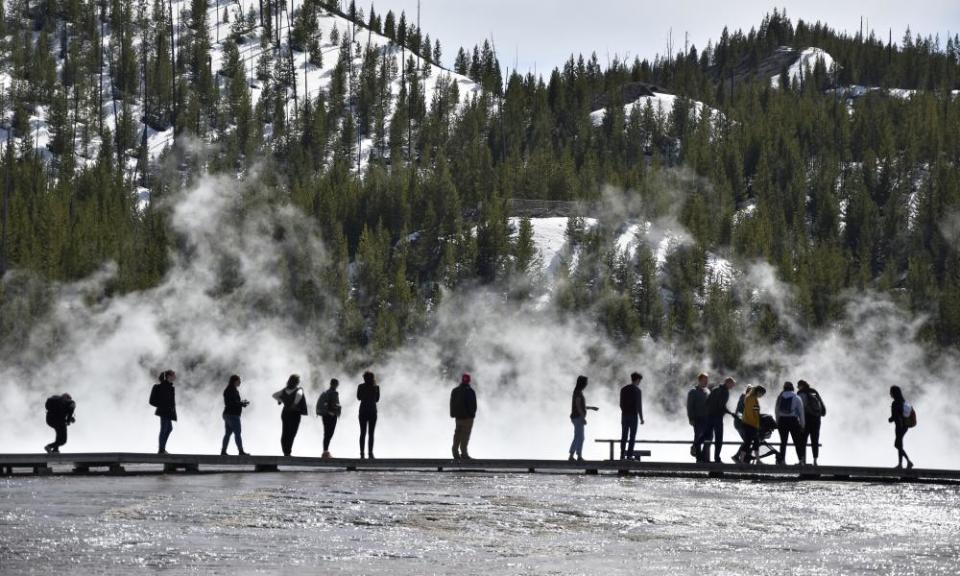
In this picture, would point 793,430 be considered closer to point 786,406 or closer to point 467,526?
point 786,406

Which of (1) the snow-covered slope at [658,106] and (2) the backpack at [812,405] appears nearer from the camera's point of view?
(2) the backpack at [812,405]

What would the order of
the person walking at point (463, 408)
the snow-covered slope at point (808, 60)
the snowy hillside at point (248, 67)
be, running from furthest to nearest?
1. the snow-covered slope at point (808, 60)
2. the snowy hillside at point (248, 67)
3. the person walking at point (463, 408)

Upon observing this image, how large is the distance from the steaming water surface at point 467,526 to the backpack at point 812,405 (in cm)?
288

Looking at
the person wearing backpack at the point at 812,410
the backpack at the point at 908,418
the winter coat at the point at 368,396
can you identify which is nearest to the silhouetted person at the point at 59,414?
the winter coat at the point at 368,396

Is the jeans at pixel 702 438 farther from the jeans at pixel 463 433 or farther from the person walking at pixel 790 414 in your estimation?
the jeans at pixel 463 433

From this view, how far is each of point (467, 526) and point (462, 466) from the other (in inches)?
351

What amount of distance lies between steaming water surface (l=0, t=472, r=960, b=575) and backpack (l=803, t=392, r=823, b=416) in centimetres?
288

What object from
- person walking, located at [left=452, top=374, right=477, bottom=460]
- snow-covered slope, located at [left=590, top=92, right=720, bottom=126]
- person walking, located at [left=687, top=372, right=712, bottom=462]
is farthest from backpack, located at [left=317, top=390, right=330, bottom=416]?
snow-covered slope, located at [left=590, top=92, right=720, bottom=126]

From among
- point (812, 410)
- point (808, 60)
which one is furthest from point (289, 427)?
point (808, 60)

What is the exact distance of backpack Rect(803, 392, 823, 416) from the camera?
24734 millimetres

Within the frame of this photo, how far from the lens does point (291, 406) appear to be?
24.6 m

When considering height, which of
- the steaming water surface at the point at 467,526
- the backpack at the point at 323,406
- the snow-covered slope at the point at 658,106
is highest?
the snow-covered slope at the point at 658,106

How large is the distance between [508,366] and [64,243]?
2534cm

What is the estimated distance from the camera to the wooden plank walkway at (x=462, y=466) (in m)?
23.1
